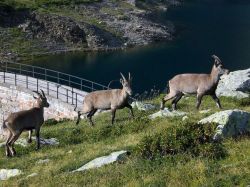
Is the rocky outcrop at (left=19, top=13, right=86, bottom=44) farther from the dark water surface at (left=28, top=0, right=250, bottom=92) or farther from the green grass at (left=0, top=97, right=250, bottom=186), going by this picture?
the green grass at (left=0, top=97, right=250, bottom=186)

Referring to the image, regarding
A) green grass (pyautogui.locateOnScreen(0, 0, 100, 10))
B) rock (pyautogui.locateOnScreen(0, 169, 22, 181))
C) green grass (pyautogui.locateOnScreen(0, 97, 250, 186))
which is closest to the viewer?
green grass (pyautogui.locateOnScreen(0, 97, 250, 186))

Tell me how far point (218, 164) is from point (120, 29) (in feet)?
317

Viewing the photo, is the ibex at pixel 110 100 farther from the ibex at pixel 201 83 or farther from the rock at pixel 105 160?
the rock at pixel 105 160

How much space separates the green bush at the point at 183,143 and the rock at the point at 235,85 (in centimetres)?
1802

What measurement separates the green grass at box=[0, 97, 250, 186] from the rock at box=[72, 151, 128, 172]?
378mm

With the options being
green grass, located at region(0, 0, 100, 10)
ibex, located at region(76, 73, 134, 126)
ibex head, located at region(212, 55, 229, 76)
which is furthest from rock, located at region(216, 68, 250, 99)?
green grass, located at region(0, 0, 100, 10)

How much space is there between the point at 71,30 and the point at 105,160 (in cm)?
8791

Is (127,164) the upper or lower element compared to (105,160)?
upper

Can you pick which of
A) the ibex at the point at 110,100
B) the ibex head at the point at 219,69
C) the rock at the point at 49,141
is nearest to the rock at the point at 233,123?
the rock at the point at 49,141

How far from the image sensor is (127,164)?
56.4ft

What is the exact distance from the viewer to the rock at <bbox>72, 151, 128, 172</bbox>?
18.3 meters

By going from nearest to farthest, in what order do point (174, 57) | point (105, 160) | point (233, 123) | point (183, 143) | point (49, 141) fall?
point (183, 143), point (105, 160), point (233, 123), point (49, 141), point (174, 57)

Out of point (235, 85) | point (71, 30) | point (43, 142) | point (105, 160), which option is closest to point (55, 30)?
point (71, 30)

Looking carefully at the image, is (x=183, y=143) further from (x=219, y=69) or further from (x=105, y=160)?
(x=219, y=69)
